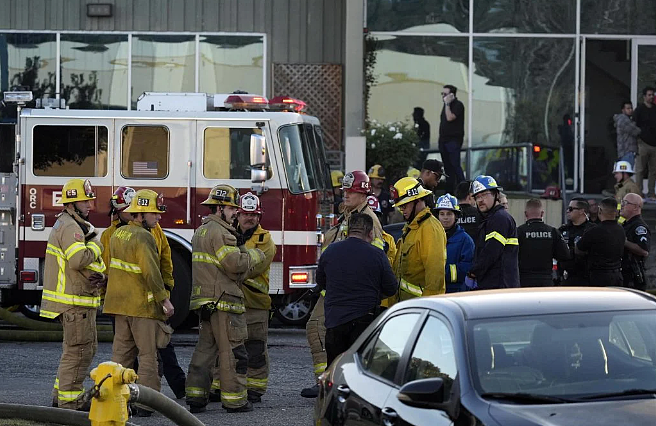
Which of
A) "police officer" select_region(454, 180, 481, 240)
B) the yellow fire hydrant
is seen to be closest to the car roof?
the yellow fire hydrant

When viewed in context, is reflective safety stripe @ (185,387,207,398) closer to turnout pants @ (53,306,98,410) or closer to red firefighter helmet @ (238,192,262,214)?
turnout pants @ (53,306,98,410)

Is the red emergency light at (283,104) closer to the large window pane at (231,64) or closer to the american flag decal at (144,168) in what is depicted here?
the american flag decal at (144,168)

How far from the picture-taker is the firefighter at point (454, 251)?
9.93 m

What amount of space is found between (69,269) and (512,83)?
45.0ft

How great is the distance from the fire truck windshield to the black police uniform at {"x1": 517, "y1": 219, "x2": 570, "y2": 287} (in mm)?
3215

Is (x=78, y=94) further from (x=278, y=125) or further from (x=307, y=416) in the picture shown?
(x=307, y=416)

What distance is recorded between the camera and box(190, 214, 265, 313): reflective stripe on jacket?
9070 millimetres

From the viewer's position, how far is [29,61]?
70.3 ft

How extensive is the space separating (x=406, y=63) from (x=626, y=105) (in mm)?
4043

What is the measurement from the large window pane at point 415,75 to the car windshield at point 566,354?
1582 centimetres

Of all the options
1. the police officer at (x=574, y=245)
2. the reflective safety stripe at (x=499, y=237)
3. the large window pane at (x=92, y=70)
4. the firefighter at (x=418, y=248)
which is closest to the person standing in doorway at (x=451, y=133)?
the large window pane at (x=92, y=70)

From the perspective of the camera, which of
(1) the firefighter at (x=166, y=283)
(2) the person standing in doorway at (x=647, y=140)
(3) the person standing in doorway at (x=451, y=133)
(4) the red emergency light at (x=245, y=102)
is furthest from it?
(3) the person standing in doorway at (x=451, y=133)

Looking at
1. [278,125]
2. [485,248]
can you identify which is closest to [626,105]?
[278,125]

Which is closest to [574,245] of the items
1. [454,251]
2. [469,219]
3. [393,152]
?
[469,219]
